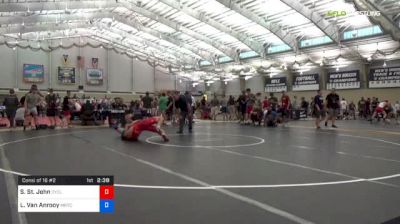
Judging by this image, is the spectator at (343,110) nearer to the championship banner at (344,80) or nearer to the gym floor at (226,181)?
the championship banner at (344,80)

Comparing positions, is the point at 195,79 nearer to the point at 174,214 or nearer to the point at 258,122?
the point at 258,122

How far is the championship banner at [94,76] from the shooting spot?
38812 millimetres

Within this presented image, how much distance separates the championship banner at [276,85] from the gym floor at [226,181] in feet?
86.5

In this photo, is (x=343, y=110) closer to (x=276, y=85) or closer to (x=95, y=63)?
(x=276, y=85)

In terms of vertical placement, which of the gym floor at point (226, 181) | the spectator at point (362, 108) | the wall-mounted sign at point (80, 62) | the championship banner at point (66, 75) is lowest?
the gym floor at point (226, 181)

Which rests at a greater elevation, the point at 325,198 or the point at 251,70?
the point at 251,70

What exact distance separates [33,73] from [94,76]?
20.6ft

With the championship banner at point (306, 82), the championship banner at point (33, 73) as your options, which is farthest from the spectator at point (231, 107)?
the championship banner at point (33, 73)

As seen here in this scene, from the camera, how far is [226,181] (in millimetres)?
4816

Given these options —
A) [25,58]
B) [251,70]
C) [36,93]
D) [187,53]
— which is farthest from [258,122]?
[25,58]

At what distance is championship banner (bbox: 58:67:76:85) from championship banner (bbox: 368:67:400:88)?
1137 inches

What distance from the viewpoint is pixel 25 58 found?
3522 cm

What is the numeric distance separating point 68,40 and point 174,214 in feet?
129
